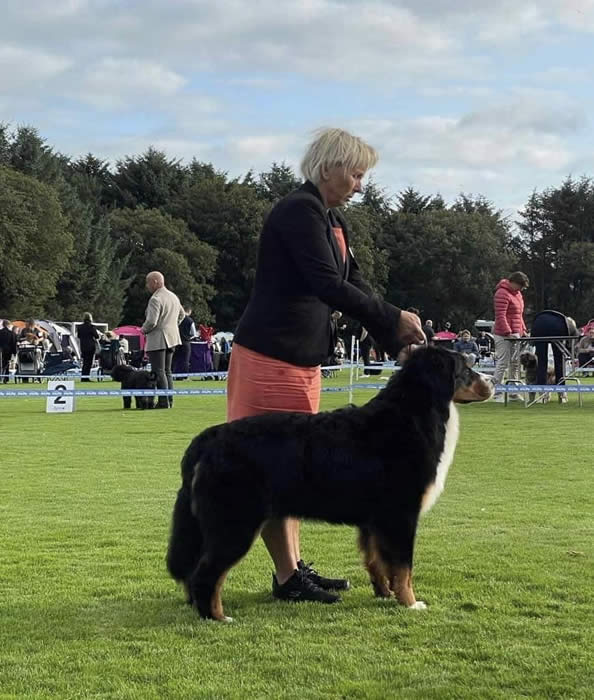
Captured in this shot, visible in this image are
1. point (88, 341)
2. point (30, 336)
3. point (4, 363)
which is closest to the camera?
point (88, 341)

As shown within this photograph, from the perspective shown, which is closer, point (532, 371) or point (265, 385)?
point (265, 385)

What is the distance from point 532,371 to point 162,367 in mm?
7095

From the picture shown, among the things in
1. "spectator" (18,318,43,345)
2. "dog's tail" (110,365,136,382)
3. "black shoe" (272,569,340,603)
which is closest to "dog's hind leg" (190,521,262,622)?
"black shoe" (272,569,340,603)

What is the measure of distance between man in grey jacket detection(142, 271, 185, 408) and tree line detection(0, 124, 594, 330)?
35.8 meters

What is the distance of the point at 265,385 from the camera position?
4441 millimetres

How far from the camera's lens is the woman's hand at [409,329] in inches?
167

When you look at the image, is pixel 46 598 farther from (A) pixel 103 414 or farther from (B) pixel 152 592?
(A) pixel 103 414

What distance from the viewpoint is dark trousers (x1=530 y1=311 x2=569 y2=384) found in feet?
50.9

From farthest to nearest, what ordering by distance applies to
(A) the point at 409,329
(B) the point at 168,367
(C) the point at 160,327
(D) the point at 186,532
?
(B) the point at 168,367 → (C) the point at 160,327 → (A) the point at 409,329 → (D) the point at 186,532

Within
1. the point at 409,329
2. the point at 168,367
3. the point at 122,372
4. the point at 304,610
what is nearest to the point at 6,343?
the point at 122,372

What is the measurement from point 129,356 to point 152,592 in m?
22.8

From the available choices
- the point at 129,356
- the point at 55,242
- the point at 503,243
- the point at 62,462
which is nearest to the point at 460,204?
the point at 503,243

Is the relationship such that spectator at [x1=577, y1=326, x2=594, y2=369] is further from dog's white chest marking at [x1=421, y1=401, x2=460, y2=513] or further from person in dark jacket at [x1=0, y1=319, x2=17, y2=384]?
dog's white chest marking at [x1=421, y1=401, x2=460, y2=513]

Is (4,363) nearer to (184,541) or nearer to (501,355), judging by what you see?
(501,355)
